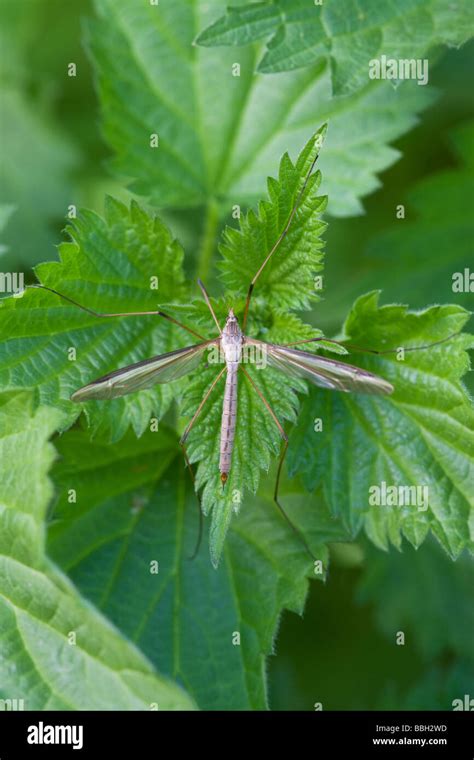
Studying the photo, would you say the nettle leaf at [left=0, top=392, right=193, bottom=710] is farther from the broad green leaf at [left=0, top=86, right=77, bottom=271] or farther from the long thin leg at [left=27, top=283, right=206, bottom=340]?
the broad green leaf at [left=0, top=86, right=77, bottom=271]

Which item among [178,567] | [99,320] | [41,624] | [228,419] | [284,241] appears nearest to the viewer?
[41,624]

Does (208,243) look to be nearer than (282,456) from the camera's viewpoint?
No

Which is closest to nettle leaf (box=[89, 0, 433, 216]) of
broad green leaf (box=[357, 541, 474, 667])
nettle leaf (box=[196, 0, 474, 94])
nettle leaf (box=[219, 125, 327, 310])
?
nettle leaf (box=[196, 0, 474, 94])

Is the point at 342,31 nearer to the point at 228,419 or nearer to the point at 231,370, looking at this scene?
the point at 231,370

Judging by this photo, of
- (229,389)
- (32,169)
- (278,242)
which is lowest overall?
(229,389)

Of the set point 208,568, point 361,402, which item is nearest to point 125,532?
point 208,568

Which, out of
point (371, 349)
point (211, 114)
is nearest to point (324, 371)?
point (371, 349)

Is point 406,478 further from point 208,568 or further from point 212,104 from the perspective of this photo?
point 212,104

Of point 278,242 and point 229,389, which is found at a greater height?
point 278,242
